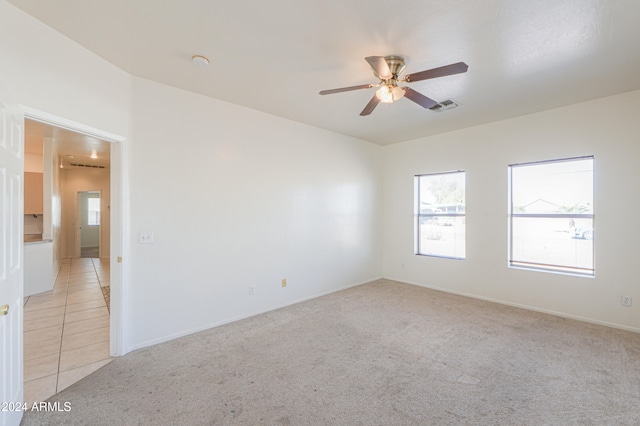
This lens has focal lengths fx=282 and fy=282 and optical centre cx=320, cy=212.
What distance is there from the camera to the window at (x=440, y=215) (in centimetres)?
491

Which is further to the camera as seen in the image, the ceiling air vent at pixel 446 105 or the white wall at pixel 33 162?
the white wall at pixel 33 162

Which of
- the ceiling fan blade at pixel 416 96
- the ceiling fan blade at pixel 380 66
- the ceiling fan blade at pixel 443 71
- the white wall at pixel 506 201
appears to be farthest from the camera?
the white wall at pixel 506 201

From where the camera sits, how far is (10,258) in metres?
1.75

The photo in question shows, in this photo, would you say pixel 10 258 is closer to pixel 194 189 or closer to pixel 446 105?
pixel 194 189

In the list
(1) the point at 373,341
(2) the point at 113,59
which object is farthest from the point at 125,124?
(1) the point at 373,341

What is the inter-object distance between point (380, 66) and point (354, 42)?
0.33 m

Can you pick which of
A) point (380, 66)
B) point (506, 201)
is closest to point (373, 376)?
point (380, 66)

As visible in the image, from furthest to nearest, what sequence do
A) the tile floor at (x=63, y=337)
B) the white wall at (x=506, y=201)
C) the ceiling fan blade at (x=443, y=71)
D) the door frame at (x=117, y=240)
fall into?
the white wall at (x=506, y=201) → the door frame at (x=117, y=240) → the tile floor at (x=63, y=337) → the ceiling fan blade at (x=443, y=71)

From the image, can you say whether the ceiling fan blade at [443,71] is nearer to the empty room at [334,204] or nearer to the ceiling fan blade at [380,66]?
the empty room at [334,204]

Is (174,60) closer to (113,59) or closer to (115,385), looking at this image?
(113,59)

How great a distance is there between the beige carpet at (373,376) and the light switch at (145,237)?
1.09 meters

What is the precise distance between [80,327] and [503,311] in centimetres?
556

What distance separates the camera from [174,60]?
2607 millimetres

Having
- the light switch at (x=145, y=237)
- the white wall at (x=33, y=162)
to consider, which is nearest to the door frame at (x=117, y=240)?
the light switch at (x=145, y=237)
